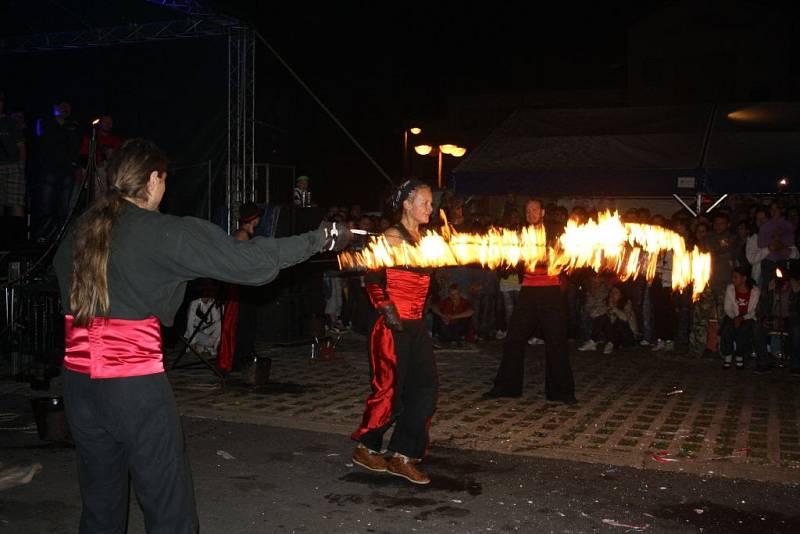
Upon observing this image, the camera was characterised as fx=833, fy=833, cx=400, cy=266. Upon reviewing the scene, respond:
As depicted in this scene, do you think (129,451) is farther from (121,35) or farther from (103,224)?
(121,35)

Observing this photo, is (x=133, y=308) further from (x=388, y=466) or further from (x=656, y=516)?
(x=656, y=516)

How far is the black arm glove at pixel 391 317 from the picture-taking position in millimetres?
6094

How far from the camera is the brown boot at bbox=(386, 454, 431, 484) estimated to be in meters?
5.95

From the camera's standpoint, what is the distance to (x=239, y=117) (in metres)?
13.3

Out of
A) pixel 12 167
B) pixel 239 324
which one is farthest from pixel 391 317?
pixel 12 167

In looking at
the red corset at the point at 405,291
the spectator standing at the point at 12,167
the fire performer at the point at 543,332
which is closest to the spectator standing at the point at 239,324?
the fire performer at the point at 543,332

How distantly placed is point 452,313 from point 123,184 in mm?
10764

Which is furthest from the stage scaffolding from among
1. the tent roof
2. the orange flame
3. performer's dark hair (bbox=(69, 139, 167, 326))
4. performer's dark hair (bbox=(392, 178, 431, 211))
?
performer's dark hair (bbox=(69, 139, 167, 326))

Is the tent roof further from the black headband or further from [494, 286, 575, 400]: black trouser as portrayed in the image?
the black headband

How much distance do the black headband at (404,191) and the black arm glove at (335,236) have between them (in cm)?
248

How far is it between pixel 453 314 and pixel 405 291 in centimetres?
767

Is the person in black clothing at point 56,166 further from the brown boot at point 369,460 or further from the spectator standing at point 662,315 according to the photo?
the brown boot at point 369,460

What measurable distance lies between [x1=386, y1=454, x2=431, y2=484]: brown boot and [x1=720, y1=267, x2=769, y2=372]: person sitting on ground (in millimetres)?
7193

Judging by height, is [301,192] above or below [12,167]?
below
